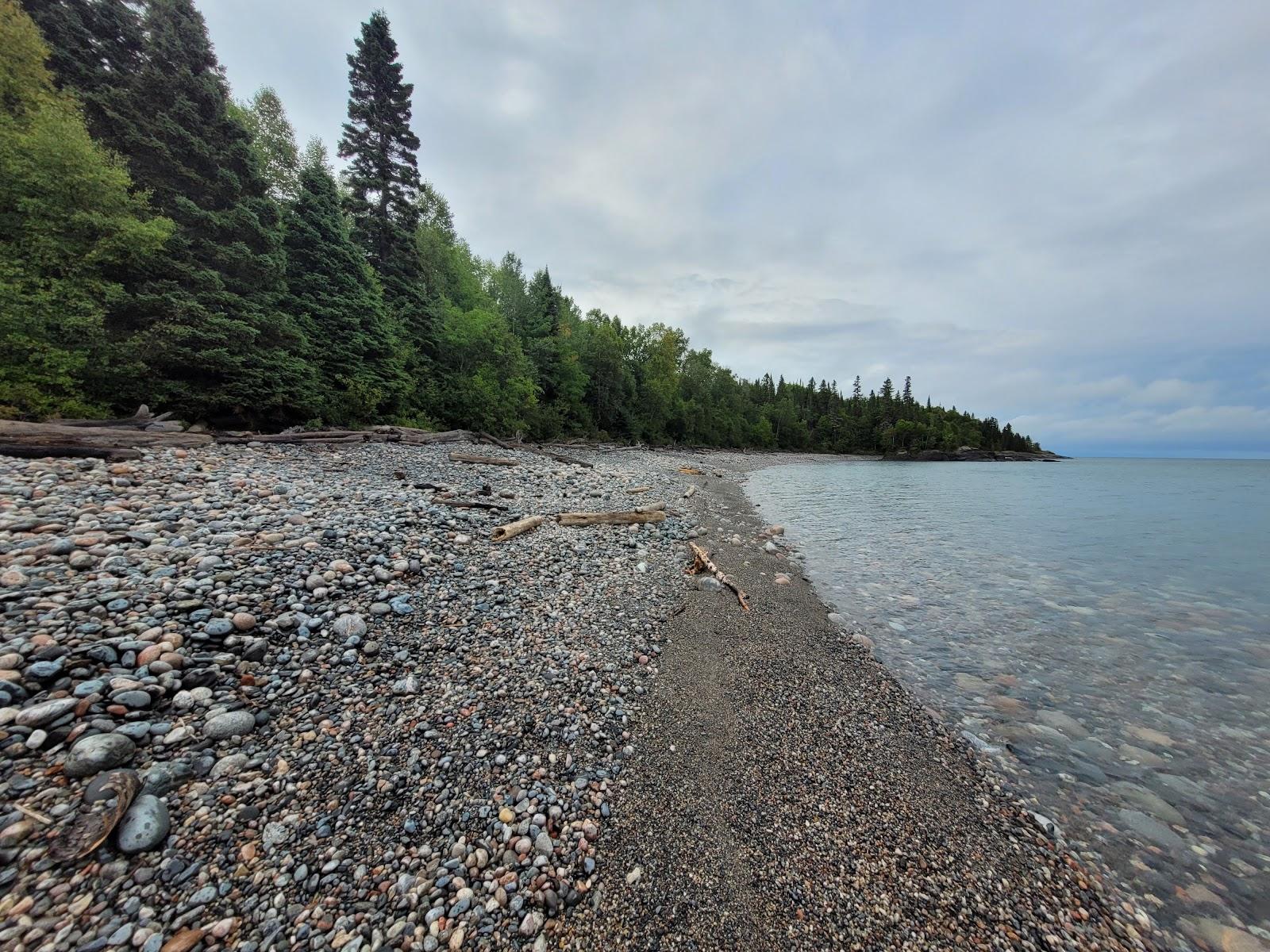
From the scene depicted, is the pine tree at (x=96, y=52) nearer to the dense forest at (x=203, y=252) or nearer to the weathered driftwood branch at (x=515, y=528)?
the dense forest at (x=203, y=252)

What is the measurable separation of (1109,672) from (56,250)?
25.2 m

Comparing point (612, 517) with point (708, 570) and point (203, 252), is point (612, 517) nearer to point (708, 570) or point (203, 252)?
point (708, 570)

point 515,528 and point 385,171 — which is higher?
point 385,171

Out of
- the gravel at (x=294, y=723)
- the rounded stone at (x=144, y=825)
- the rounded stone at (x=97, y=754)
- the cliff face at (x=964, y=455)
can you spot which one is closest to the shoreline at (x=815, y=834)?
the gravel at (x=294, y=723)

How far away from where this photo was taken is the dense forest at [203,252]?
11531mm

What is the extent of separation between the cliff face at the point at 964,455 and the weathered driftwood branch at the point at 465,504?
342 ft

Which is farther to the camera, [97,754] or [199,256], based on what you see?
[199,256]

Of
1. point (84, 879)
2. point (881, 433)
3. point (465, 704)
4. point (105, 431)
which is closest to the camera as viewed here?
point (84, 879)

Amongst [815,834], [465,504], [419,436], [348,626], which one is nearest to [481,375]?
[419,436]

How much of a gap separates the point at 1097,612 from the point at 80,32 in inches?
1519

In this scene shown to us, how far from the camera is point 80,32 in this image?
16891 mm

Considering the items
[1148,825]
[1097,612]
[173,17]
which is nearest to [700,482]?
[1097,612]

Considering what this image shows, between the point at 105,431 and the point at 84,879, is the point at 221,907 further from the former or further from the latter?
the point at 105,431

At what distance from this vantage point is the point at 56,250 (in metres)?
11.6
